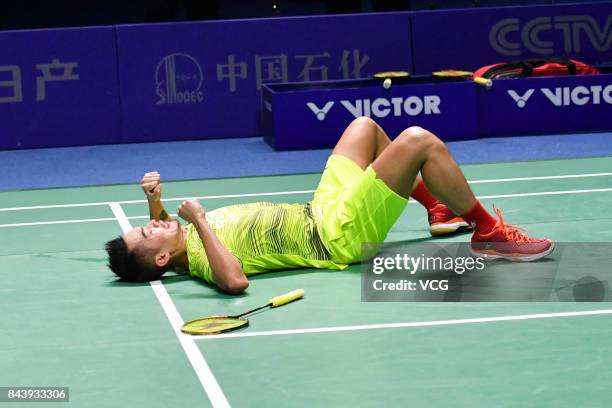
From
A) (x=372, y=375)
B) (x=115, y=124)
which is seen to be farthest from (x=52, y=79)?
(x=372, y=375)

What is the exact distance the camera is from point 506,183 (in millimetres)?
8664

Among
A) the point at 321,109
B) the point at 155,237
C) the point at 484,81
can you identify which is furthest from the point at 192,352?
the point at 484,81

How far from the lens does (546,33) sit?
1165 cm

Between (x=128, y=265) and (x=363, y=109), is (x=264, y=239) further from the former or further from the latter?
(x=363, y=109)

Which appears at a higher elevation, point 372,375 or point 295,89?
point 295,89

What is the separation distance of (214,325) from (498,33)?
23.4ft

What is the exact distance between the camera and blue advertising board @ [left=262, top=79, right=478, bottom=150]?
10.6 m

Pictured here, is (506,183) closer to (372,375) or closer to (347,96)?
(347,96)

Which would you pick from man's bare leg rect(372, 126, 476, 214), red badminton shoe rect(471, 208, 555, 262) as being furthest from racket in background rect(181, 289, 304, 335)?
red badminton shoe rect(471, 208, 555, 262)

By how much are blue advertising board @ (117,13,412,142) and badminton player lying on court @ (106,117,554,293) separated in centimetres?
509

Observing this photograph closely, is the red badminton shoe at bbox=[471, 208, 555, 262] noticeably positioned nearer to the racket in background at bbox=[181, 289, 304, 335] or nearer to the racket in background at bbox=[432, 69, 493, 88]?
the racket in background at bbox=[181, 289, 304, 335]

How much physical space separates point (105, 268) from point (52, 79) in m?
4.97
